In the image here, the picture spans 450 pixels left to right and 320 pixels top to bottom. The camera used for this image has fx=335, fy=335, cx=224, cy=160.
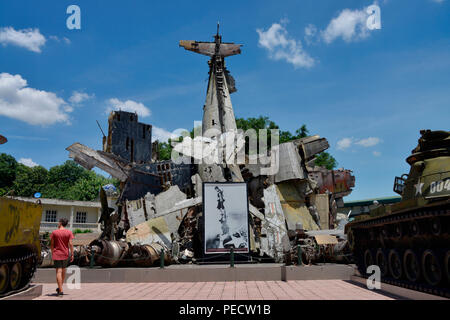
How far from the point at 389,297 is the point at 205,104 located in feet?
79.1

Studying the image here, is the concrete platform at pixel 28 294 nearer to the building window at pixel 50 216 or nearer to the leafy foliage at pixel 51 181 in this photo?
the building window at pixel 50 216

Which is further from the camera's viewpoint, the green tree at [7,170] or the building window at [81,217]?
the green tree at [7,170]

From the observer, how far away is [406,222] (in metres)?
9.03

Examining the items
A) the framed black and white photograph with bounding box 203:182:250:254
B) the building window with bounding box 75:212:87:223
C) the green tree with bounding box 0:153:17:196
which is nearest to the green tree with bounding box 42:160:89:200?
the green tree with bounding box 0:153:17:196

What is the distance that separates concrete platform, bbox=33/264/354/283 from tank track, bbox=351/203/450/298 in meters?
1.41

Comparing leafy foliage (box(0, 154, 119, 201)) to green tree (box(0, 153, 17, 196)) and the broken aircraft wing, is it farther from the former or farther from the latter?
the broken aircraft wing

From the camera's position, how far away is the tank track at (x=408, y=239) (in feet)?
24.6

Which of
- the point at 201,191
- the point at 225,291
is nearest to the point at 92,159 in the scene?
the point at 201,191

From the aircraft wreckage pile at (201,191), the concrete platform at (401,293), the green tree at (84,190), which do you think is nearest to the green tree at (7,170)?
the green tree at (84,190)

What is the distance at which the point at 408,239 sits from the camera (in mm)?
8922

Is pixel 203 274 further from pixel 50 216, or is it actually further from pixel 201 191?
pixel 50 216

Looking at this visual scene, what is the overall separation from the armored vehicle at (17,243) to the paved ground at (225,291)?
743mm

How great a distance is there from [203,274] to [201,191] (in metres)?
12.4

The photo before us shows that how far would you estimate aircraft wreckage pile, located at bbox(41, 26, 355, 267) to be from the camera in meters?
14.8
